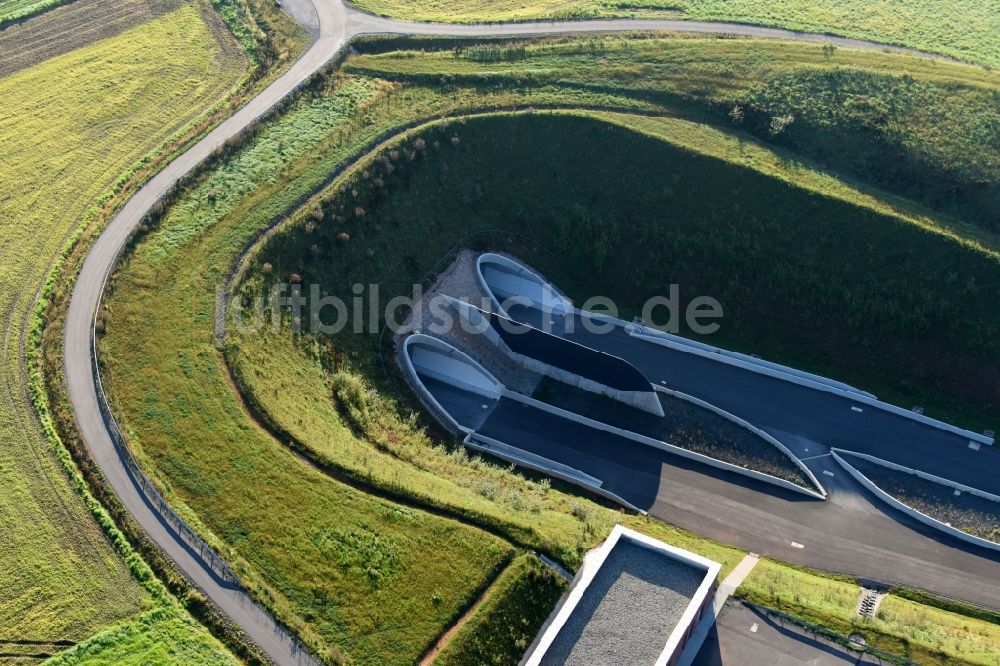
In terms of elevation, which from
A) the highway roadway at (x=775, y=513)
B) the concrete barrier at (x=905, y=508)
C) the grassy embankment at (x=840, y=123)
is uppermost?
the grassy embankment at (x=840, y=123)

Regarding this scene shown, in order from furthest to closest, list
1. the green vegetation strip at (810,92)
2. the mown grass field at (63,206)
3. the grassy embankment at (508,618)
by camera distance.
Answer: the green vegetation strip at (810,92), the mown grass field at (63,206), the grassy embankment at (508,618)

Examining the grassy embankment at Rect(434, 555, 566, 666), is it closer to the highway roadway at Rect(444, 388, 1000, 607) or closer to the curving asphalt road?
the curving asphalt road

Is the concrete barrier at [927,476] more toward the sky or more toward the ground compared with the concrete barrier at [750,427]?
more toward the sky

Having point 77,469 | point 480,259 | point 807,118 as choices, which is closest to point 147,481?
point 77,469

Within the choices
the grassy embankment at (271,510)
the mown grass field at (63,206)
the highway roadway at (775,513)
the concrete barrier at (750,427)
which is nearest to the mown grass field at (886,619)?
the highway roadway at (775,513)

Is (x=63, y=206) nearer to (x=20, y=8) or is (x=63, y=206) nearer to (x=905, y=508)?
(x=20, y=8)

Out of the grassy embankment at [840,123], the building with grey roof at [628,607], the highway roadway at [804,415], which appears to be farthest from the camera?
the grassy embankment at [840,123]

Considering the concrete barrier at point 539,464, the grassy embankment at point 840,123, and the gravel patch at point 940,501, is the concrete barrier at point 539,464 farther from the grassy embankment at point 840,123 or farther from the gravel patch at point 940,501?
the grassy embankment at point 840,123
